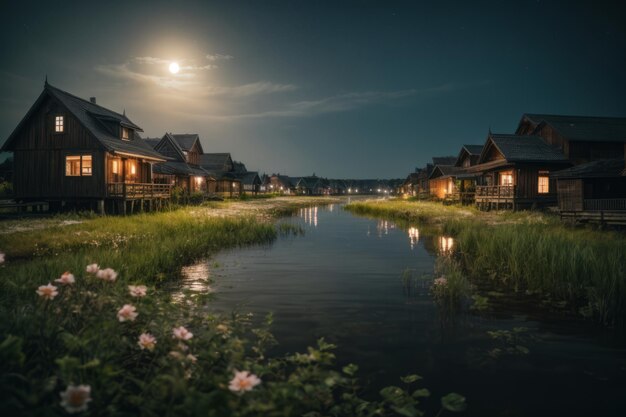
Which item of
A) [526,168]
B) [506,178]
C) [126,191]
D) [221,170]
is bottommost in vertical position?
[126,191]

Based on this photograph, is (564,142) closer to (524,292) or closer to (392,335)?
(524,292)

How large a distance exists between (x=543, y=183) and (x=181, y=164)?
4072 centimetres

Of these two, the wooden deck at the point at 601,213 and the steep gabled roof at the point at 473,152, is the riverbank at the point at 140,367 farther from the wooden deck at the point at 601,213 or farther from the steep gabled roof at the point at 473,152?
the steep gabled roof at the point at 473,152

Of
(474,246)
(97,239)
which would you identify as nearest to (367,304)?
(474,246)

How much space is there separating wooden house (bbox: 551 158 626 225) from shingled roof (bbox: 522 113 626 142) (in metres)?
10.2

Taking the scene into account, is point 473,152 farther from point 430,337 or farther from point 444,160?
point 430,337

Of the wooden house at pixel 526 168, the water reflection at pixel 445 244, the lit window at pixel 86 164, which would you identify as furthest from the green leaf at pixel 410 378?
the wooden house at pixel 526 168

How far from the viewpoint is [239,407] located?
3.01 meters

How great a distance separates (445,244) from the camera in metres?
16.6

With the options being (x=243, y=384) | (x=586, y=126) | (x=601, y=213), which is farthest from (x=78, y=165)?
(x=586, y=126)

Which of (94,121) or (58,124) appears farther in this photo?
(94,121)

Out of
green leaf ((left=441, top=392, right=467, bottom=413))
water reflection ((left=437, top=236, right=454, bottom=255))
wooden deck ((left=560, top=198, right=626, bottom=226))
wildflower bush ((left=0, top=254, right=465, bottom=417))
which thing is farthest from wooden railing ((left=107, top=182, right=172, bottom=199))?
wooden deck ((left=560, top=198, right=626, bottom=226))

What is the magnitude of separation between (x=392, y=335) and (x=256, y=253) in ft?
29.7

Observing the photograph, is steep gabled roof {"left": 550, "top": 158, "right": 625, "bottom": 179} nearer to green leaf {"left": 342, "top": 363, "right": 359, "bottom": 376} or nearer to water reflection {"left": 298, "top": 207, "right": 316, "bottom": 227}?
water reflection {"left": 298, "top": 207, "right": 316, "bottom": 227}
